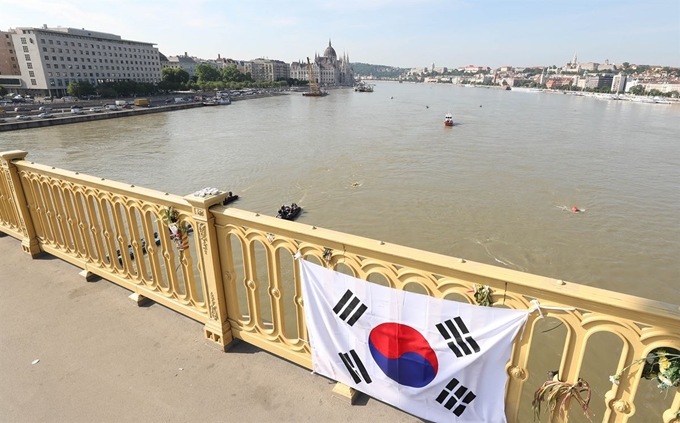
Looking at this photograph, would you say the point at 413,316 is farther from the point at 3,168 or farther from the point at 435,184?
the point at 435,184

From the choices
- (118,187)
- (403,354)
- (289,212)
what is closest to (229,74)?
(289,212)

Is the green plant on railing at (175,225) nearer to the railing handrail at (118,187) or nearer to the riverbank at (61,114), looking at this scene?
the railing handrail at (118,187)

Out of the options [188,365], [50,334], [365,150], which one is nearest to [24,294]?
[50,334]

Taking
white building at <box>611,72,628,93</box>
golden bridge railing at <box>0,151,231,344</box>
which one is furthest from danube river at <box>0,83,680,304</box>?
white building at <box>611,72,628,93</box>

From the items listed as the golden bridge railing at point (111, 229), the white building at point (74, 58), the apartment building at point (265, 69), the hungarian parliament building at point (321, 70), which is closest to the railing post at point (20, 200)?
the golden bridge railing at point (111, 229)

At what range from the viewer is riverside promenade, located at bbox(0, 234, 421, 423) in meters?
2.50

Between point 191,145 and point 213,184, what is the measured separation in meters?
15.6

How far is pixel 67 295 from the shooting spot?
385 cm

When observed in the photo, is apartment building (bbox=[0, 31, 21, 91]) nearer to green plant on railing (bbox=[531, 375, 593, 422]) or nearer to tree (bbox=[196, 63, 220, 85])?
tree (bbox=[196, 63, 220, 85])

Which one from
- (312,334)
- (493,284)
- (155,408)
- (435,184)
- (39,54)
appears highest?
(39,54)

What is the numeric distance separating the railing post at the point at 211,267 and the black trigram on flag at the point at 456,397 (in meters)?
1.77

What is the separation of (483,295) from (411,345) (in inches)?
23.0

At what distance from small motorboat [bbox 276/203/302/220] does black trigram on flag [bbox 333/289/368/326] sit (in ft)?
46.3

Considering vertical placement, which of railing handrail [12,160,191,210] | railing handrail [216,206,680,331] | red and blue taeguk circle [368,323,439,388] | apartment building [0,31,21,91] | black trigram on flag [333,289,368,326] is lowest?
red and blue taeguk circle [368,323,439,388]
